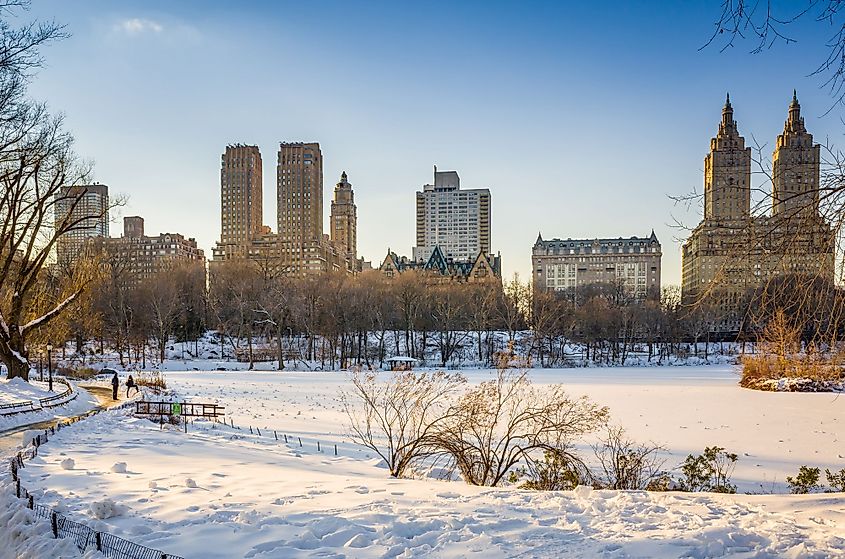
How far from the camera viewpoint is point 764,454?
14727 millimetres

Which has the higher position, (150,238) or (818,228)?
(150,238)

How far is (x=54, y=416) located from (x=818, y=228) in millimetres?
20701

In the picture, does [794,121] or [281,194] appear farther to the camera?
[281,194]

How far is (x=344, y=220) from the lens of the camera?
185625 millimetres

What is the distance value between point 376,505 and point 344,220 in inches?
7098

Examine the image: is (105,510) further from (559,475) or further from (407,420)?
(559,475)

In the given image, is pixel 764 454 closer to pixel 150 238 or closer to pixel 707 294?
pixel 707 294

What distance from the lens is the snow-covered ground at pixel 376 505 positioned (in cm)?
629

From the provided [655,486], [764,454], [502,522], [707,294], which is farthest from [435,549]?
[764,454]

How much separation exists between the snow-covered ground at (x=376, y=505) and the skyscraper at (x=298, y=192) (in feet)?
482

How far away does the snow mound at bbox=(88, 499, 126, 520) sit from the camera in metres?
7.49

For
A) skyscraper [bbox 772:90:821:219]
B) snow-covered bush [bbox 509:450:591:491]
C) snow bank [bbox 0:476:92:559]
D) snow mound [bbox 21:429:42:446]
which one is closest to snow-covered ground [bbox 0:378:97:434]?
snow mound [bbox 21:429:42:446]

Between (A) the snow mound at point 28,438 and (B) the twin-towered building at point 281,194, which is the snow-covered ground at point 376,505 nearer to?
Result: (A) the snow mound at point 28,438

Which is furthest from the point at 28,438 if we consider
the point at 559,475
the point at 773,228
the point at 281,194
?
the point at 281,194
